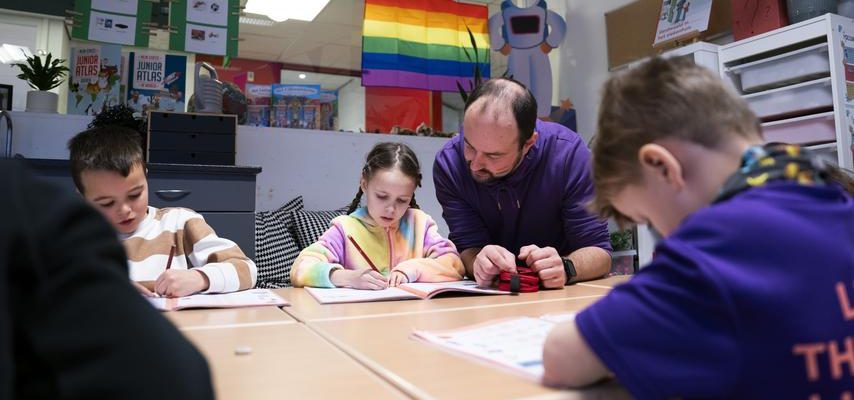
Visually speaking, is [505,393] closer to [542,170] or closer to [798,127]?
[542,170]

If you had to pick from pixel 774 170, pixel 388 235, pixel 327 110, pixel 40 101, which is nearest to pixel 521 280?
pixel 388 235

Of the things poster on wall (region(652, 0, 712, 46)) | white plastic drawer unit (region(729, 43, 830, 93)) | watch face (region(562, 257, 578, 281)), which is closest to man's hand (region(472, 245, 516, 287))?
watch face (region(562, 257, 578, 281))

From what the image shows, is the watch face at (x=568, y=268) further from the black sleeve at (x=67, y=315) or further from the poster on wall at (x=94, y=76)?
the poster on wall at (x=94, y=76)

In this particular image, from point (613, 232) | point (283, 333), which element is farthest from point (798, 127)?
point (283, 333)

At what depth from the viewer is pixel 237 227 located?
222cm

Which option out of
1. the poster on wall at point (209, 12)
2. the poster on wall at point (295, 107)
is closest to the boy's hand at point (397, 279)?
the poster on wall at point (295, 107)

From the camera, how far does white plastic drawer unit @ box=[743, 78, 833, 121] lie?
211cm

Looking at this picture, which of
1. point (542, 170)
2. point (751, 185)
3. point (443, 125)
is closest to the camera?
point (751, 185)

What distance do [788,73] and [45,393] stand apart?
263 cm

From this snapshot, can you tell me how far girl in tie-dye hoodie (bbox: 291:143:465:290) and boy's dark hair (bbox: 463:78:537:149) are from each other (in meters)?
0.34

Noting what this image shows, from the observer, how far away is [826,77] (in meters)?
2.10

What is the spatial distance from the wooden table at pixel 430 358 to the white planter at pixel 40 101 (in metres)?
2.31

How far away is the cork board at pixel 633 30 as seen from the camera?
3006 mm

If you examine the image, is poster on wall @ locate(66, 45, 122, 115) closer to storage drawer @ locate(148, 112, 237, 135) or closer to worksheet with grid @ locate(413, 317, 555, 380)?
storage drawer @ locate(148, 112, 237, 135)
